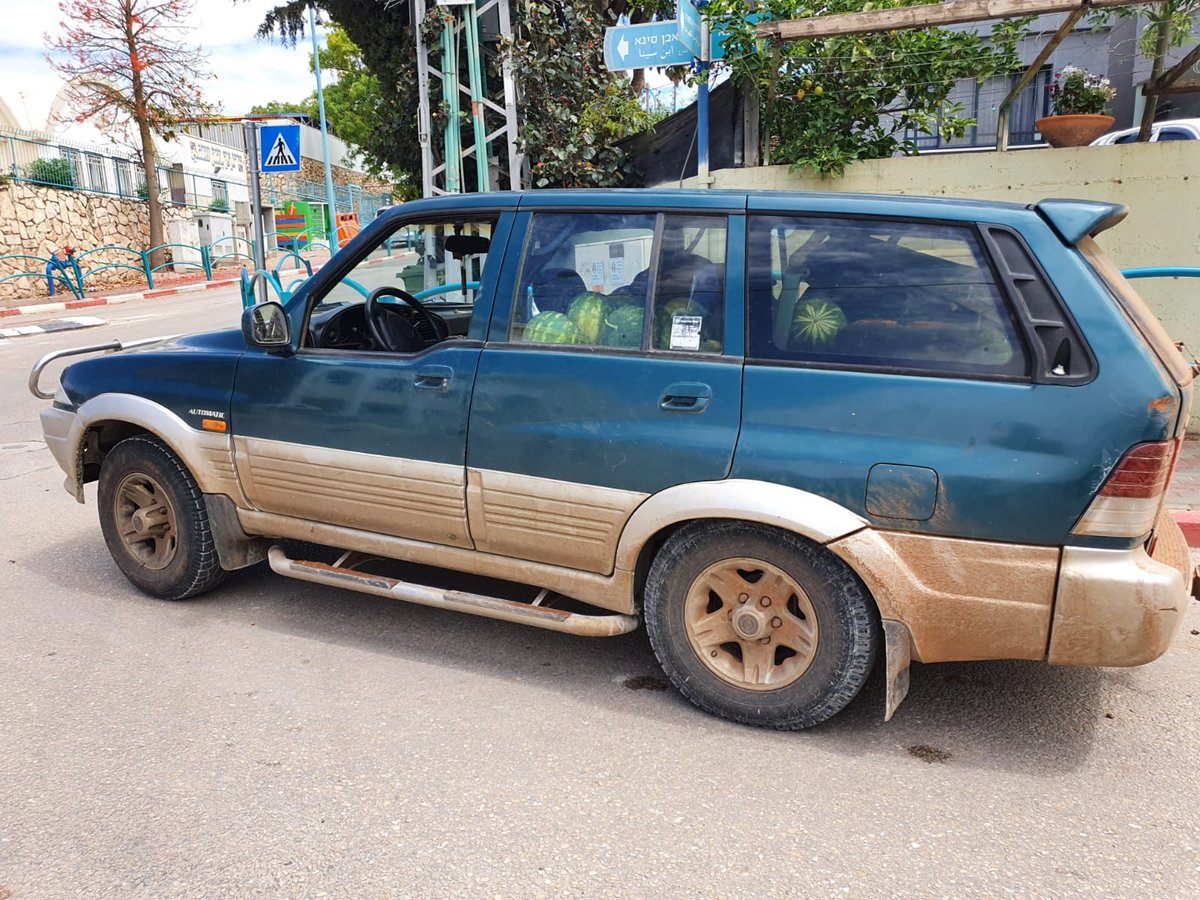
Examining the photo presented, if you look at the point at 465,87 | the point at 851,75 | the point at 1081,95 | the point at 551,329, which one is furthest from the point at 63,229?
the point at 551,329

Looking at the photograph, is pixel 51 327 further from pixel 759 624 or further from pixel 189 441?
pixel 759 624

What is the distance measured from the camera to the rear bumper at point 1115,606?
2689 mm

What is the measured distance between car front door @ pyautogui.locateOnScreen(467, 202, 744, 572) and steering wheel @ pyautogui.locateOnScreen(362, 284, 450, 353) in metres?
0.80

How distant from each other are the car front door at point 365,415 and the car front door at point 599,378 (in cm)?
11

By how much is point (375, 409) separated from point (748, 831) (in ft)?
6.76

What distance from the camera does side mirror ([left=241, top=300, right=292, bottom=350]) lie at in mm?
3865

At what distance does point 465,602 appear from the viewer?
3.60 m

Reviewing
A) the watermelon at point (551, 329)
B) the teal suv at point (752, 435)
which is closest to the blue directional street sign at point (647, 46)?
the teal suv at point (752, 435)

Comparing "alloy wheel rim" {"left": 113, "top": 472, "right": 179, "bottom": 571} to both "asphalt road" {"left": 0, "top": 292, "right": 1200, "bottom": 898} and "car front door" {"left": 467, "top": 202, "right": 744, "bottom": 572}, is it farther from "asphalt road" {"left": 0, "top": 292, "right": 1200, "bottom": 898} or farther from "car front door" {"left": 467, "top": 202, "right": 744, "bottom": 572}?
"car front door" {"left": 467, "top": 202, "right": 744, "bottom": 572}

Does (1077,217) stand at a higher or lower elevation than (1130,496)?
higher

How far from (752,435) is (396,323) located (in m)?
2.00

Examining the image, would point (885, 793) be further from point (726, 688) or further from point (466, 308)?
point (466, 308)

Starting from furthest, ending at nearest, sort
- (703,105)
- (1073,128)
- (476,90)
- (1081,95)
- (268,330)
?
(476,90) → (703,105) → (1081,95) → (1073,128) → (268,330)

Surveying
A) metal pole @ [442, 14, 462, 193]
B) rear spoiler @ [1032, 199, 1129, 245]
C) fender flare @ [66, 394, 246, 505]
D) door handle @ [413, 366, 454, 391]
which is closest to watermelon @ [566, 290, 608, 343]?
door handle @ [413, 366, 454, 391]
